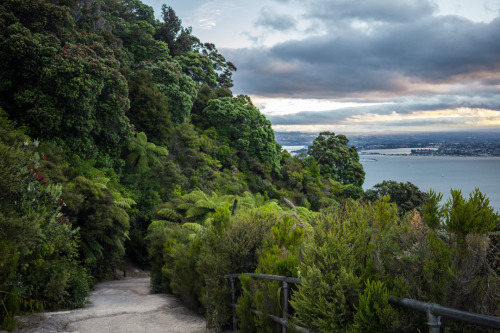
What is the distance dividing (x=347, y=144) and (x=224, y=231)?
37845 millimetres

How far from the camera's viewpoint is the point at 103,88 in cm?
1709

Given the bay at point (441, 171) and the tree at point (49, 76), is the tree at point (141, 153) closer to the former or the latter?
the tree at point (49, 76)

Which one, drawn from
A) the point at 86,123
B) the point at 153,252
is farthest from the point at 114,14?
the point at 153,252

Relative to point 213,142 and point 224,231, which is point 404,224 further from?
point 213,142

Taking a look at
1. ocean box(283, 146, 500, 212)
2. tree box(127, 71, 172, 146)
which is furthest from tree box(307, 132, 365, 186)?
tree box(127, 71, 172, 146)

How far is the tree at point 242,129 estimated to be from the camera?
1233 inches

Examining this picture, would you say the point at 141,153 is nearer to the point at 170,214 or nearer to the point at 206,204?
the point at 170,214

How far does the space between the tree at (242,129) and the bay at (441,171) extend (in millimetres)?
25667

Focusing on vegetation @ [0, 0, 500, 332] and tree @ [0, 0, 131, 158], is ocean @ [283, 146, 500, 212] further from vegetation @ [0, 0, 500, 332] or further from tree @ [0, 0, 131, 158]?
tree @ [0, 0, 131, 158]

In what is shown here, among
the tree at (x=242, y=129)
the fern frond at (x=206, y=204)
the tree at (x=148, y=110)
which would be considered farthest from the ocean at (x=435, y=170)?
the fern frond at (x=206, y=204)

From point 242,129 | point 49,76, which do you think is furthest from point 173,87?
point 49,76

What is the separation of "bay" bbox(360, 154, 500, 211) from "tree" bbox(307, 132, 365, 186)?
15060 millimetres

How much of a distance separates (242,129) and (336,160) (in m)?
11.9

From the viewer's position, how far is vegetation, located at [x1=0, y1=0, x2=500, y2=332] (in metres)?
2.74
